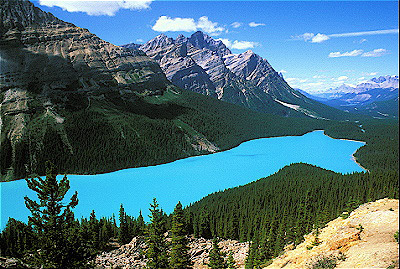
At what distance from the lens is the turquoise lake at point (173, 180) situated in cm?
6494

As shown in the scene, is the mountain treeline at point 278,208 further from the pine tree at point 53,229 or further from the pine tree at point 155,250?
the pine tree at point 53,229

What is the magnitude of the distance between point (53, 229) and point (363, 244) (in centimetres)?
1874

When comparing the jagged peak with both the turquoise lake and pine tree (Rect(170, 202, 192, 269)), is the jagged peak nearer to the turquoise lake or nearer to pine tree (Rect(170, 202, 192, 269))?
the turquoise lake

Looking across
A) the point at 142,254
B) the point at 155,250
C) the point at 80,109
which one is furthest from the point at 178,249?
the point at 80,109

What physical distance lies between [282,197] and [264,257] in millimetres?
27829

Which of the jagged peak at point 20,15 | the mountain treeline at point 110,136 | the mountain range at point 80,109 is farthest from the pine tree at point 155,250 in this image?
the jagged peak at point 20,15

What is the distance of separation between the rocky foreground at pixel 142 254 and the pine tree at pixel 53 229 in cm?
1898

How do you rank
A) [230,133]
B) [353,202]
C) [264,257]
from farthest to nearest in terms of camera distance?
[230,133], [264,257], [353,202]

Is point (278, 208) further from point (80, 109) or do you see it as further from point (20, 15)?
point (20, 15)

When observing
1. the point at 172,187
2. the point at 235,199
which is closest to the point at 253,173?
the point at 172,187

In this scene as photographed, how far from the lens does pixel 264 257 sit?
29.5m

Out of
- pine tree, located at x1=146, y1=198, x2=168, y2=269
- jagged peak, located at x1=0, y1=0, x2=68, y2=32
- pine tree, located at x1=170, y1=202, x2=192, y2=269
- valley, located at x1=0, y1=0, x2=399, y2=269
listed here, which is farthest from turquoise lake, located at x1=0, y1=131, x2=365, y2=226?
jagged peak, located at x1=0, y1=0, x2=68, y2=32

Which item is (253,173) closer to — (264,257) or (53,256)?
(264,257)

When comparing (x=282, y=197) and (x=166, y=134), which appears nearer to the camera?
(x=282, y=197)
